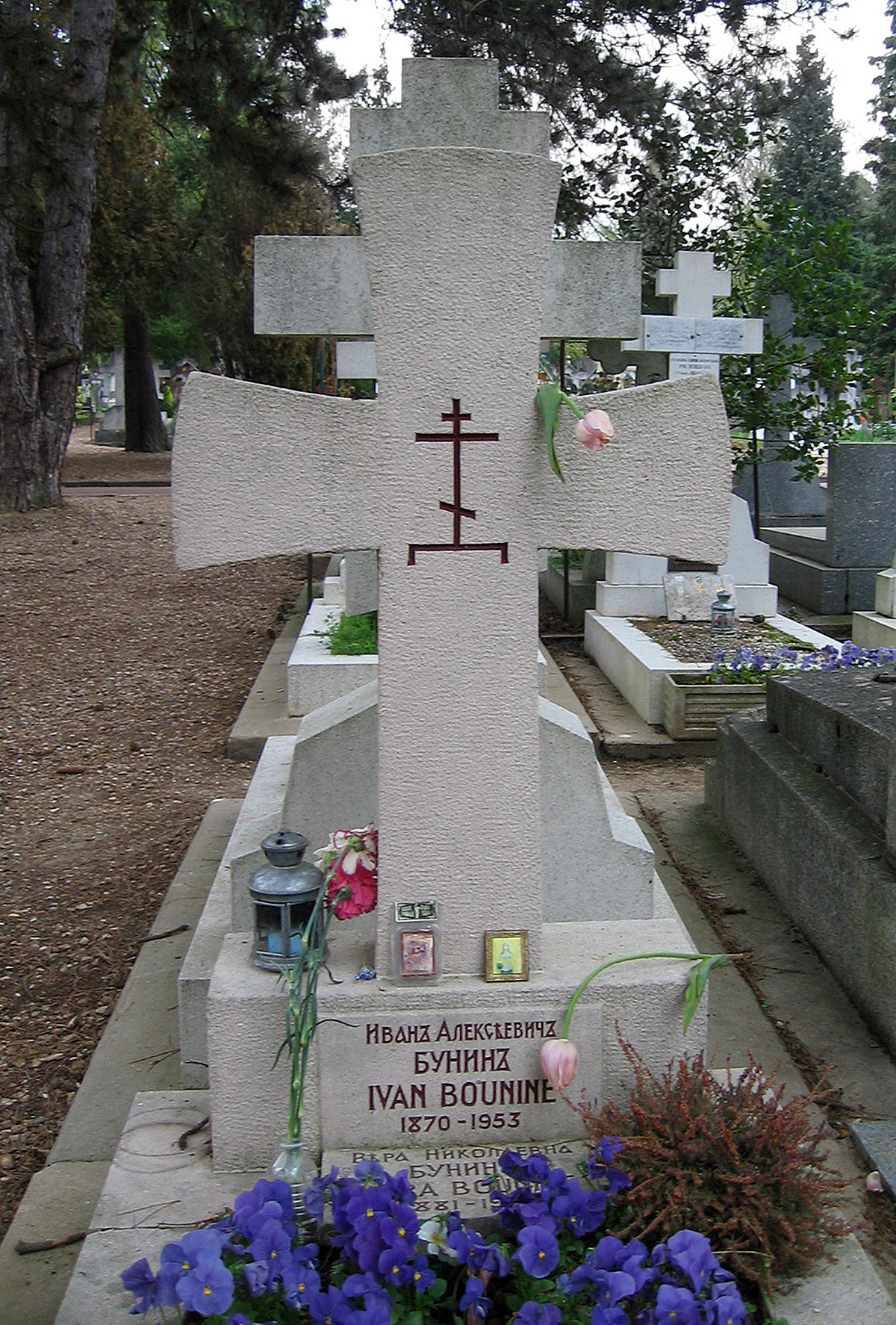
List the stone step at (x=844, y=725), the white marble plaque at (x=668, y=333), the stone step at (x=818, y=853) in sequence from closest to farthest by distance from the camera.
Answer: the stone step at (x=818, y=853)
the stone step at (x=844, y=725)
the white marble plaque at (x=668, y=333)

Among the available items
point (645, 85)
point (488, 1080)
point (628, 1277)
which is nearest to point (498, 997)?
point (488, 1080)

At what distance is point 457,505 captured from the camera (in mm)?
2709

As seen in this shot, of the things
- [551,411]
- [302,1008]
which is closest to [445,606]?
[551,411]

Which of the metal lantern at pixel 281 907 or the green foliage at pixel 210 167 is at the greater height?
the green foliage at pixel 210 167

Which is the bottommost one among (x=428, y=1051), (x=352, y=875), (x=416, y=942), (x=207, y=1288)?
(x=207, y=1288)

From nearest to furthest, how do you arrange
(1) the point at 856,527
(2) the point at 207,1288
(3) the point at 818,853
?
(2) the point at 207,1288, (3) the point at 818,853, (1) the point at 856,527

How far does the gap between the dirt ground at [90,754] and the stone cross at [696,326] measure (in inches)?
146

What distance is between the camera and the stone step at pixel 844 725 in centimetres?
405

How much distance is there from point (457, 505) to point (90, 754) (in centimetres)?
491

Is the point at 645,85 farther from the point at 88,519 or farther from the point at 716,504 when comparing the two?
the point at 716,504

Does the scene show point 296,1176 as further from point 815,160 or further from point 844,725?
point 815,160

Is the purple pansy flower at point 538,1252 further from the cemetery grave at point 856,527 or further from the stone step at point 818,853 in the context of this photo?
the cemetery grave at point 856,527

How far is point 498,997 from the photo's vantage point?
2.76m

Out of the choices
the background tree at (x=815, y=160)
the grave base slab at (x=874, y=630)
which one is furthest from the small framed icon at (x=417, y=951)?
the background tree at (x=815, y=160)
